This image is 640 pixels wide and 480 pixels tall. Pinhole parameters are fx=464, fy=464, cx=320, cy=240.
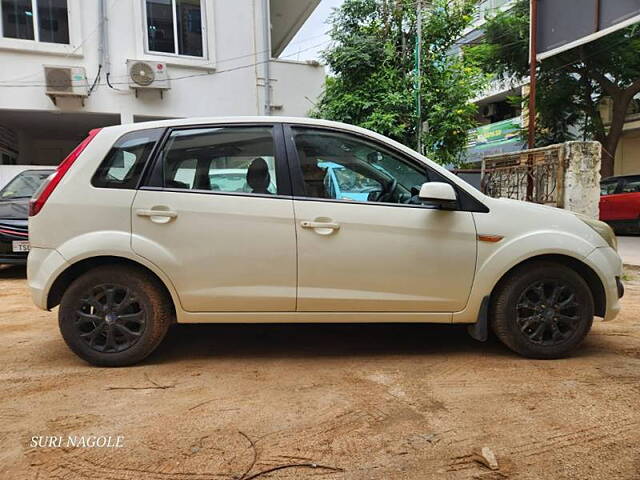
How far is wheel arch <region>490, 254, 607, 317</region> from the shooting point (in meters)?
3.29

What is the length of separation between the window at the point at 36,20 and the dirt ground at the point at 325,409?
9.40 meters

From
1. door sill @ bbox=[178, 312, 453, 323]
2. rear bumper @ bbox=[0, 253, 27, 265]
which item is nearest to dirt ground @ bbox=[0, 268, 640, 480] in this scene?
door sill @ bbox=[178, 312, 453, 323]

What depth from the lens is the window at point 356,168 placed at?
130 inches

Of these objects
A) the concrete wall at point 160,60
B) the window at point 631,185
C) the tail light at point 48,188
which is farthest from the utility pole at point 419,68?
the window at point 631,185

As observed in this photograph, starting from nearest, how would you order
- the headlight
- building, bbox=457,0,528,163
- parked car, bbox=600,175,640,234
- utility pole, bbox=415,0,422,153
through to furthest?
the headlight, utility pole, bbox=415,0,422,153, parked car, bbox=600,175,640,234, building, bbox=457,0,528,163

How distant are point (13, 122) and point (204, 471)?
13769 mm

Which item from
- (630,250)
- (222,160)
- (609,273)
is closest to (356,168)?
(222,160)

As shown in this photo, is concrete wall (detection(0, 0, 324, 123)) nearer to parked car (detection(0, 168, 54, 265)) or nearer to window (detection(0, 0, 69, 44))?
window (detection(0, 0, 69, 44))

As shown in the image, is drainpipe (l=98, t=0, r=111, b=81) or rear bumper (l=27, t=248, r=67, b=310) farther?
drainpipe (l=98, t=0, r=111, b=81)

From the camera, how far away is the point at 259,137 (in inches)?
131

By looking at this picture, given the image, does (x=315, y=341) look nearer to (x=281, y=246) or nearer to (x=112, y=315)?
(x=281, y=246)

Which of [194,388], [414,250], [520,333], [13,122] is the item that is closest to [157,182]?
[194,388]

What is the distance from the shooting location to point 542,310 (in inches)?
129

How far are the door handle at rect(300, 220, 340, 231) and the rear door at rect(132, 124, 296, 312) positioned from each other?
0.32ft
